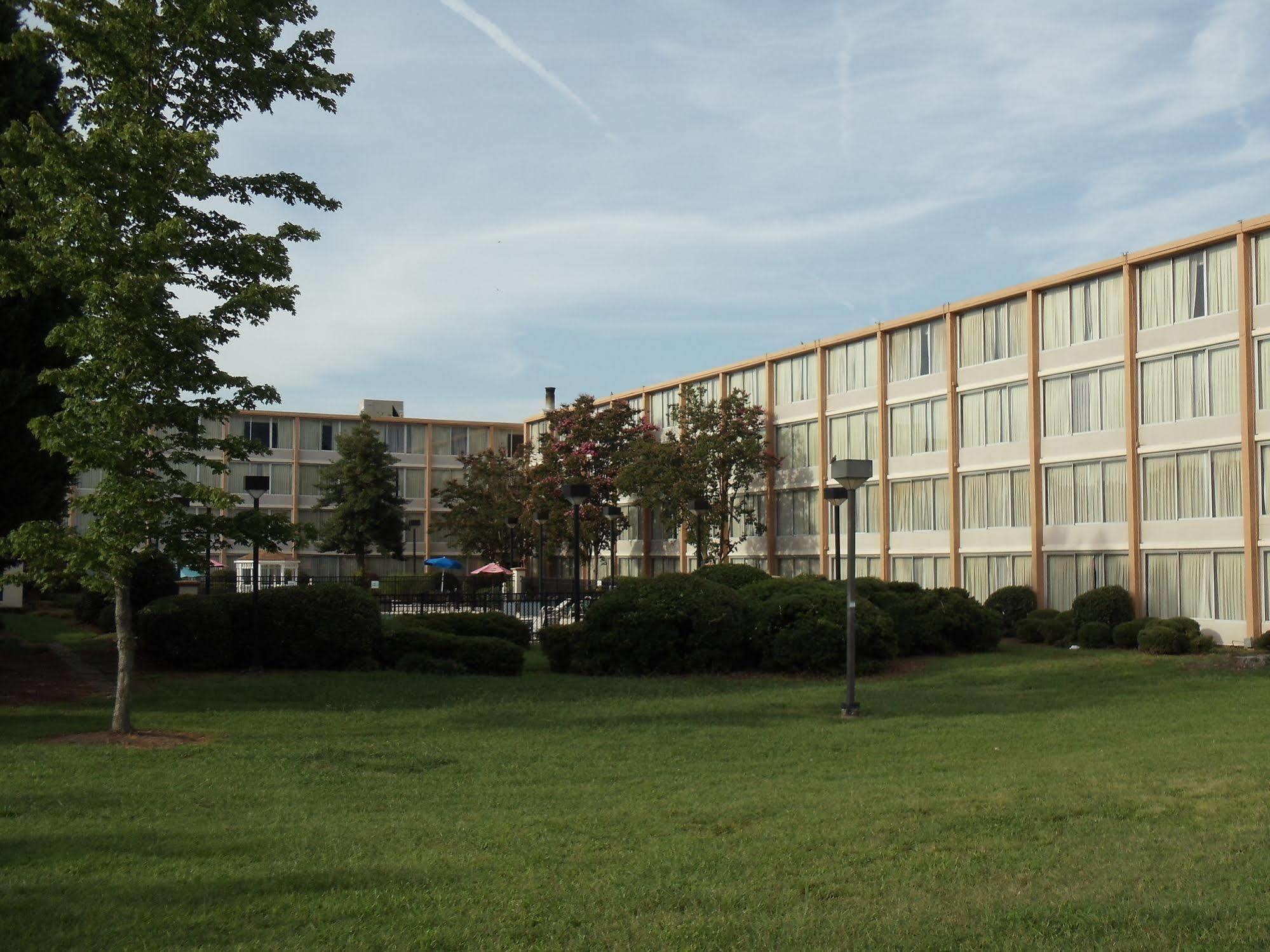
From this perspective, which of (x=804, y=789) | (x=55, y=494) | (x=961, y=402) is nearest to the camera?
(x=804, y=789)

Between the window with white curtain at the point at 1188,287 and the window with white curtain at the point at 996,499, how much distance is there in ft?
20.1

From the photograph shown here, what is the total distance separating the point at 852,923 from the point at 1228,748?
7.80 meters

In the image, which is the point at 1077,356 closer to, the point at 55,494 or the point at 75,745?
the point at 55,494

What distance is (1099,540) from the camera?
1307 inches

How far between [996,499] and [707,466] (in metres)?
11.7

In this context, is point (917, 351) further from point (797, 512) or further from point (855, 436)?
point (797, 512)

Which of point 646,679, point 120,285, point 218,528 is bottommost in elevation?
point 646,679

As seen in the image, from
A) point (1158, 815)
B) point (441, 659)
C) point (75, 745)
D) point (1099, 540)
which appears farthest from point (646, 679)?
point (1099, 540)

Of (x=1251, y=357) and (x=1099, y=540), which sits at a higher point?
(x=1251, y=357)

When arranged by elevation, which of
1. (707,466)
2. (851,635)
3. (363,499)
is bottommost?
(851,635)

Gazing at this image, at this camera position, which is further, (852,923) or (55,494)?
(55,494)

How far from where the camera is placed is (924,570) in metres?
40.2

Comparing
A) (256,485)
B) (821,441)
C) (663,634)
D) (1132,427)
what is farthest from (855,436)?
(256,485)

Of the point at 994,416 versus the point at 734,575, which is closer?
the point at 734,575
